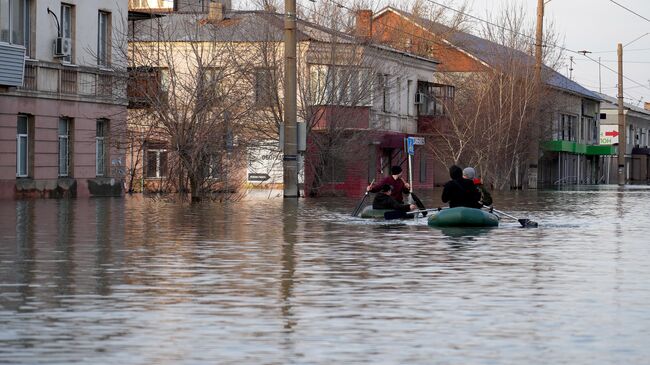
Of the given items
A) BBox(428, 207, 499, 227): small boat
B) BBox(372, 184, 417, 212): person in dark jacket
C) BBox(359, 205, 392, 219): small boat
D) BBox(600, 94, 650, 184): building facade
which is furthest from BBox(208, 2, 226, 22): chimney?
BBox(600, 94, 650, 184): building facade

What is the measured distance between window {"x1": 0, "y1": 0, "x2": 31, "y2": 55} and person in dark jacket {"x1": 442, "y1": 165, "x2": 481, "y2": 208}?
820 inches

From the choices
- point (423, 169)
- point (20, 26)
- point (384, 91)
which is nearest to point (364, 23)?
point (384, 91)

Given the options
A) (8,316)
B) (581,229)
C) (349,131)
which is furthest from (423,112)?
(8,316)

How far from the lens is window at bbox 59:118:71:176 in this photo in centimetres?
4881

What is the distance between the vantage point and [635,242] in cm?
2367

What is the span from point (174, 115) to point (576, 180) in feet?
269

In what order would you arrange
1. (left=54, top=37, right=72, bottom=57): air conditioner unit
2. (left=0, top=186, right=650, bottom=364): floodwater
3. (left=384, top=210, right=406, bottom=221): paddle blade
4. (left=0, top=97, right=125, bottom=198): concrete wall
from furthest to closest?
(left=54, top=37, right=72, bottom=57): air conditioner unit < (left=0, top=97, right=125, bottom=198): concrete wall < (left=384, top=210, right=406, bottom=221): paddle blade < (left=0, top=186, right=650, bottom=364): floodwater

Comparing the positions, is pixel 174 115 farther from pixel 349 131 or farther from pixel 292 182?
pixel 349 131

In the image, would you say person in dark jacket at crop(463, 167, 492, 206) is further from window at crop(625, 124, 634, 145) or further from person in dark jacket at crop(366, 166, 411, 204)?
window at crop(625, 124, 634, 145)

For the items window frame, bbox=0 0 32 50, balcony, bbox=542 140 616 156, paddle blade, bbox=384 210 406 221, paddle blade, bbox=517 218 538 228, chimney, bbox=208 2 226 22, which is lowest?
paddle blade, bbox=517 218 538 228

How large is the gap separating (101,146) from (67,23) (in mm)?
5040

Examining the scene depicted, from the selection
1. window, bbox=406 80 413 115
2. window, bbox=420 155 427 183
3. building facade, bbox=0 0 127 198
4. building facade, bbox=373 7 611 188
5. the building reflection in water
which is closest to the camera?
the building reflection in water

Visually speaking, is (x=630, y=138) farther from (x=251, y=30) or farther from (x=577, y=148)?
→ (x=251, y=30)

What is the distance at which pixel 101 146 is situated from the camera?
170 ft
